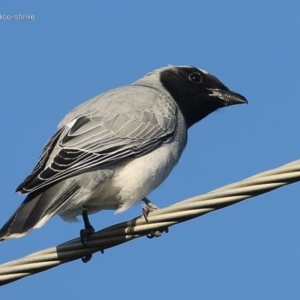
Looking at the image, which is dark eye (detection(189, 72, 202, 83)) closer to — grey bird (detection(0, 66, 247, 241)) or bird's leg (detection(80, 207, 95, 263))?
grey bird (detection(0, 66, 247, 241))

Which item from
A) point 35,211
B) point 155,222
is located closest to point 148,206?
point 35,211

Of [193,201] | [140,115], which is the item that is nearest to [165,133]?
[140,115]

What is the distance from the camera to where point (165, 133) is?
7.12 meters

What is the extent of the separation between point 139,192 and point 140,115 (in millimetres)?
903

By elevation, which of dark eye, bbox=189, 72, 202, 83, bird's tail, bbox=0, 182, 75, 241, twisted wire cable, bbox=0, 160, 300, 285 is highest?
dark eye, bbox=189, 72, 202, 83

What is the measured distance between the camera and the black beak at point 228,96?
838 cm

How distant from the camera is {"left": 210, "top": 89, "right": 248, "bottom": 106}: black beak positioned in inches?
330

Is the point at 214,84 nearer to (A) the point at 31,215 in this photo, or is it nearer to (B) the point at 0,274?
(A) the point at 31,215

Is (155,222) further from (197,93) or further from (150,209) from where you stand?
(197,93)

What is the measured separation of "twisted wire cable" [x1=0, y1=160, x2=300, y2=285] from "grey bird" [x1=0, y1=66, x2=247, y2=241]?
0.64 meters

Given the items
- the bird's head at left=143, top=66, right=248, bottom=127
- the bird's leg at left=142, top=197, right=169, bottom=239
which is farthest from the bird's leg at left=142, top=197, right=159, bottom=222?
the bird's head at left=143, top=66, right=248, bottom=127

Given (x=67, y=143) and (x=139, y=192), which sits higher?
(x=67, y=143)

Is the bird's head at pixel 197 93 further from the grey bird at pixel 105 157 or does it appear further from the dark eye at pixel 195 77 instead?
the grey bird at pixel 105 157

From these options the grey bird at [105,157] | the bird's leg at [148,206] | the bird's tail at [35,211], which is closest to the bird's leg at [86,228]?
the grey bird at [105,157]
